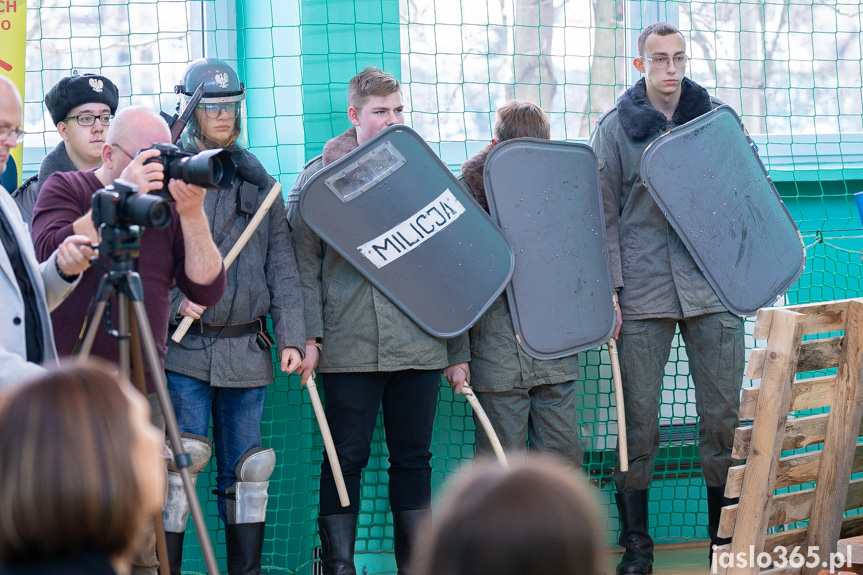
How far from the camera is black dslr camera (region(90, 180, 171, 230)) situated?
5.99 feet

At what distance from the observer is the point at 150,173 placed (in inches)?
78.9

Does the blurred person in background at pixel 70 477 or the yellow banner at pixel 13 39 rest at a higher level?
the yellow banner at pixel 13 39

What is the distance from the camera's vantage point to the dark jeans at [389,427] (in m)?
2.82

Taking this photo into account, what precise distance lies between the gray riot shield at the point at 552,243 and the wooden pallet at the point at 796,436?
1.85ft

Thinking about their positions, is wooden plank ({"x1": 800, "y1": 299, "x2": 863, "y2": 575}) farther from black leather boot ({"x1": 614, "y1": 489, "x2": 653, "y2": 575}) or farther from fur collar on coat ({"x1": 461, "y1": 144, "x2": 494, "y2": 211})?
fur collar on coat ({"x1": 461, "y1": 144, "x2": 494, "y2": 211})

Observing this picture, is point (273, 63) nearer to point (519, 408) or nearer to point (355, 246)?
point (355, 246)

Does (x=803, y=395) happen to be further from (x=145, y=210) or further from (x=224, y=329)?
(x=145, y=210)

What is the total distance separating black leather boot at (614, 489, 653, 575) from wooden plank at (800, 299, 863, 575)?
59 centimetres

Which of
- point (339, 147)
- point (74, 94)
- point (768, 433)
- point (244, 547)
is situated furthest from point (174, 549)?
point (768, 433)

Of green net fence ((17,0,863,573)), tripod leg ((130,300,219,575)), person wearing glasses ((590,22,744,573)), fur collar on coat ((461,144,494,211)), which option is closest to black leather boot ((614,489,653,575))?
person wearing glasses ((590,22,744,573))

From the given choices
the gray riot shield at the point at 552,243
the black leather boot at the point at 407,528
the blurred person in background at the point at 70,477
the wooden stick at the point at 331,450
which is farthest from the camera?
the gray riot shield at the point at 552,243

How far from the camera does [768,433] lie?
8.25ft

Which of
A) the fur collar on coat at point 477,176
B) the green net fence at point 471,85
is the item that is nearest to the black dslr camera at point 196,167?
the fur collar on coat at point 477,176

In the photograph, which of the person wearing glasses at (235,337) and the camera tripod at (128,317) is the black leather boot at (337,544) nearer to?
the person wearing glasses at (235,337)
